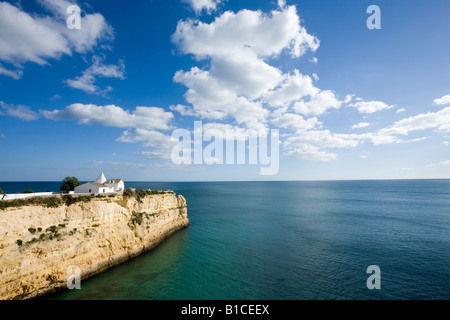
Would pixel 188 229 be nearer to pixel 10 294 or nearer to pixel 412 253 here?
pixel 10 294

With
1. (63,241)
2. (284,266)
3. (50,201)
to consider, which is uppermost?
(50,201)

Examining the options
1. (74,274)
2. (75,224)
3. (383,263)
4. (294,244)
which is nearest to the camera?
(74,274)

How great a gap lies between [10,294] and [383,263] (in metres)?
39.1

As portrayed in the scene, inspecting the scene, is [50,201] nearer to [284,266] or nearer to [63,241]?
[63,241]

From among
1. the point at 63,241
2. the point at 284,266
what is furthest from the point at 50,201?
the point at 284,266

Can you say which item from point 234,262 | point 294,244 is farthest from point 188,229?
point 294,244

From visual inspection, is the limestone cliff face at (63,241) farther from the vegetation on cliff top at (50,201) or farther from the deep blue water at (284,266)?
the deep blue water at (284,266)

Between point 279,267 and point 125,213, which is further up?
point 125,213

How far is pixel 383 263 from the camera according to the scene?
77.5 feet

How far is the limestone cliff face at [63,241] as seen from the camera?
664 inches

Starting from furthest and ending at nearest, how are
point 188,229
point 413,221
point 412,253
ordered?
1. point 413,221
2. point 188,229
3. point 412,253

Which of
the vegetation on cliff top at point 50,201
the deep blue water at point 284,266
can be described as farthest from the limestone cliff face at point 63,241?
the deep blue water at point 284,266

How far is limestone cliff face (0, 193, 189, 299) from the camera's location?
16.9 m

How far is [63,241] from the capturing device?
20.0 m
